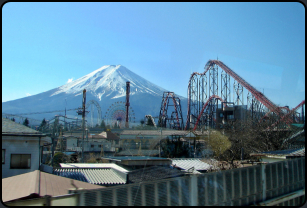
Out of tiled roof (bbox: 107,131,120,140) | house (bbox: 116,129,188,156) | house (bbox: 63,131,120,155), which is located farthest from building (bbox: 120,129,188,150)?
tiled roof (bbox: 107,131,120,140)

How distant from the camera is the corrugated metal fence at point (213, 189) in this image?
288 centimetres

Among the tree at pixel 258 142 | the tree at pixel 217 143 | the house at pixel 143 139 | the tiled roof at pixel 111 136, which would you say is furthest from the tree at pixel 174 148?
the tiled roof at pixel 111 136

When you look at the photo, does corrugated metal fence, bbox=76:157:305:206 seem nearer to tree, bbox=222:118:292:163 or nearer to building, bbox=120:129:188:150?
tree, bbox=222:118:292:163

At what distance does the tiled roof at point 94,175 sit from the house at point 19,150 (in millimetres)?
916

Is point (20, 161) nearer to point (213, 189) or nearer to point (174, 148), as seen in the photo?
point (213, 189)

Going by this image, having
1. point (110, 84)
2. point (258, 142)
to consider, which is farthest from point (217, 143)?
point (110, 84)

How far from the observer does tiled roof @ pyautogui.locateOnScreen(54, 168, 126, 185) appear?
8.06m

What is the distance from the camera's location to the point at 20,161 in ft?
30.5

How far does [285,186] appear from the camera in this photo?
4594 mm

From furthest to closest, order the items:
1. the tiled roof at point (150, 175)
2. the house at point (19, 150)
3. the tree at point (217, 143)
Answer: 1. the tree at point (217, 143)
2. the house at point (19, 150)
3. the tiled roof at point (150, 175)

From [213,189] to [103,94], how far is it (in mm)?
126031

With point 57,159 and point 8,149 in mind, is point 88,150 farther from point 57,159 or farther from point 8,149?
point 8,149

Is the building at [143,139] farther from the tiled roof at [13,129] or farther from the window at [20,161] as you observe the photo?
the window at [20,161]

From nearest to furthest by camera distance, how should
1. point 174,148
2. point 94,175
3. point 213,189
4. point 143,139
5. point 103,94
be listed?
point 213,189 < point 94,175 < point 174,148 < point 143,139 < point 103,94
